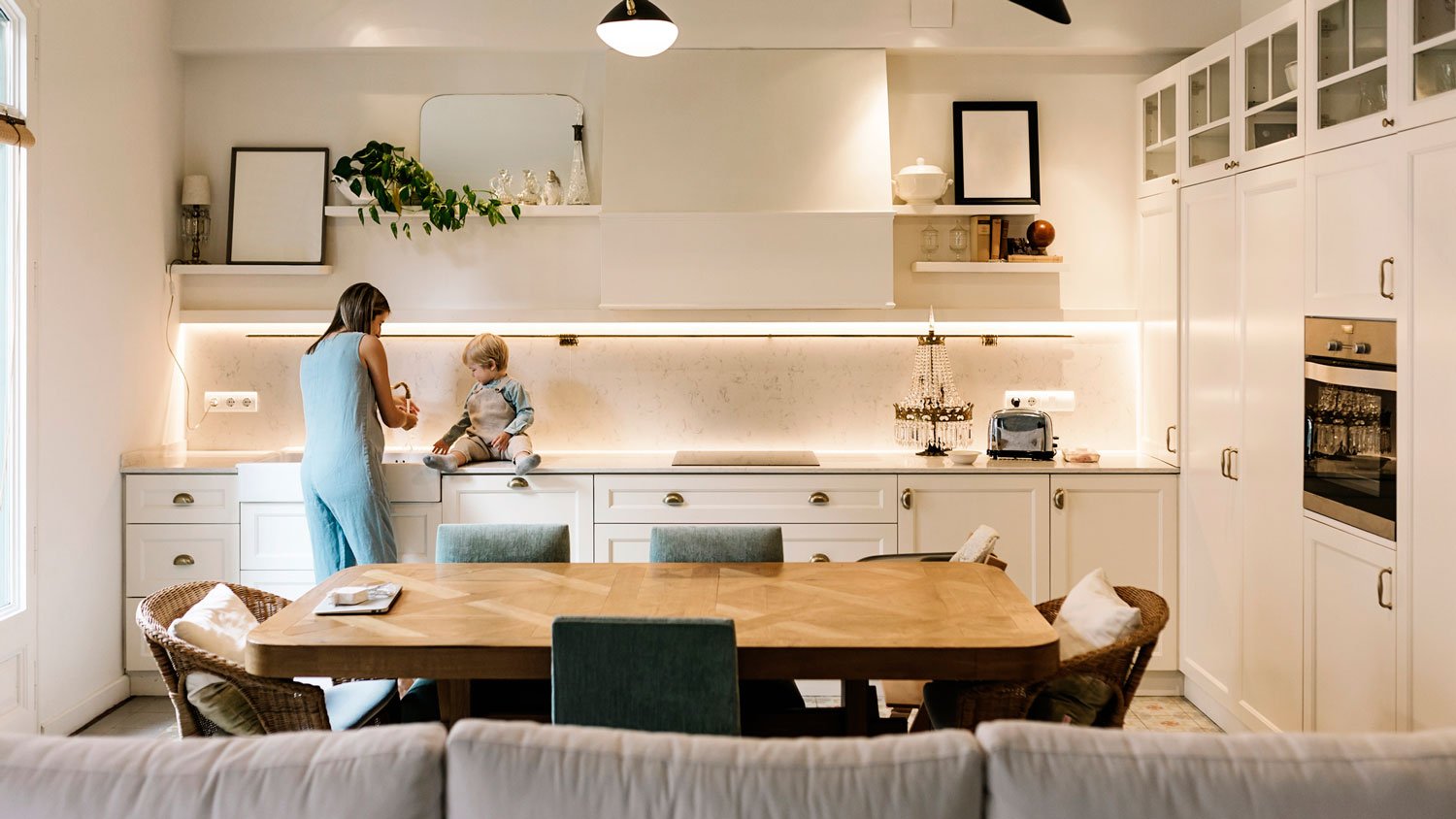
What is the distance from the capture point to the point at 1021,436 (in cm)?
459

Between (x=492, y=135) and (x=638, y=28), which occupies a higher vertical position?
(x=492, y=135)

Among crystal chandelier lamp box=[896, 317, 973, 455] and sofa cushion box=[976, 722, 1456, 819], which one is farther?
crystal chandelier lamp box=[896, 317, 973, 455]

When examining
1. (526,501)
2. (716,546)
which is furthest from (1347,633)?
(526,501)

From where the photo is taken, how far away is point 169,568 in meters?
4.37

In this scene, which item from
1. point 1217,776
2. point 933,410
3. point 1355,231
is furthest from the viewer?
point 933,410

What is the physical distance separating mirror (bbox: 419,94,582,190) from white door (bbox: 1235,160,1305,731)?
109 inches

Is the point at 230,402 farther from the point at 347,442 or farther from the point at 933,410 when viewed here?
the point at 933,410

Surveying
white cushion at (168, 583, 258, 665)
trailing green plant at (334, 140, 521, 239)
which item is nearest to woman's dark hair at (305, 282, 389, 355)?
trailing green plant at (334, 140, 521, 239)

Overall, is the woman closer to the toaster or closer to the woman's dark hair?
the woman's dark hair

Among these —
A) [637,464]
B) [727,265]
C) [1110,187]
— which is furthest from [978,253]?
[637,464]

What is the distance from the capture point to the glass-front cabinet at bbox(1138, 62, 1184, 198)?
4.39m

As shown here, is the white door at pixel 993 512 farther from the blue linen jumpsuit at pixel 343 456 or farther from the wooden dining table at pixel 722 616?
the blue linen jumpsuit at pixel 343 456

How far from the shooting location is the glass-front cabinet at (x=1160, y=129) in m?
4.39

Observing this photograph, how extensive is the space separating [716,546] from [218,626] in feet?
4.53
